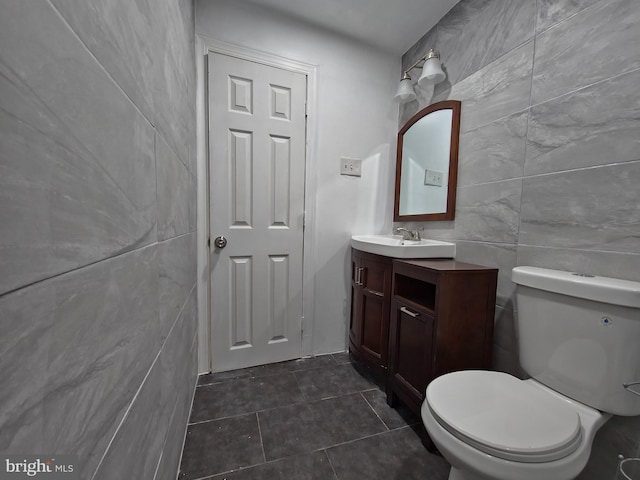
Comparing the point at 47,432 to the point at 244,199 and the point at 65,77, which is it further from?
the point at 244,199

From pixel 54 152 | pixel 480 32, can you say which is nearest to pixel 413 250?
pixel 480 32

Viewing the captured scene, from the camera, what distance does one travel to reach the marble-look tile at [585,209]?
84 cm

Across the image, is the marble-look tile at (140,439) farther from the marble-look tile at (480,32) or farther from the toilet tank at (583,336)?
the marble-look tile at (480,32)

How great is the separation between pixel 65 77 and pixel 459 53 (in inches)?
73.4

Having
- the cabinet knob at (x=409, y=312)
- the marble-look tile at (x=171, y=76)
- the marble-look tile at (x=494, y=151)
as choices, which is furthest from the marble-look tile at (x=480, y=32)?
the marble-look tile at (x=171, y=76)

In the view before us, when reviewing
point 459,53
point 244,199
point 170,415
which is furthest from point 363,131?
point 170,415

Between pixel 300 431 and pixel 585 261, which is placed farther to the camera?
pixel 300 431

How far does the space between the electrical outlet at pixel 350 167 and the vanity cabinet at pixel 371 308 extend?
0.58 meters

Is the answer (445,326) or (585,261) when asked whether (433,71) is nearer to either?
(585,261)

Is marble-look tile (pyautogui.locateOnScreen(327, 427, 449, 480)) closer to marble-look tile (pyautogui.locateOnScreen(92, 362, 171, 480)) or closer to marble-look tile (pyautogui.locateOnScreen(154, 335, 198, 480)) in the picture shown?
marble-look tile (pyautogui.locateOnScreen(154, 335, 198, 480))

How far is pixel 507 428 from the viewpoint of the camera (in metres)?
0.70

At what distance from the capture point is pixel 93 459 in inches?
13.8

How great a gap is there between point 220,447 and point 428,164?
6.32 feet

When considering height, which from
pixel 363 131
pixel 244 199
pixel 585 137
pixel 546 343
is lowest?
pixel 546 343
